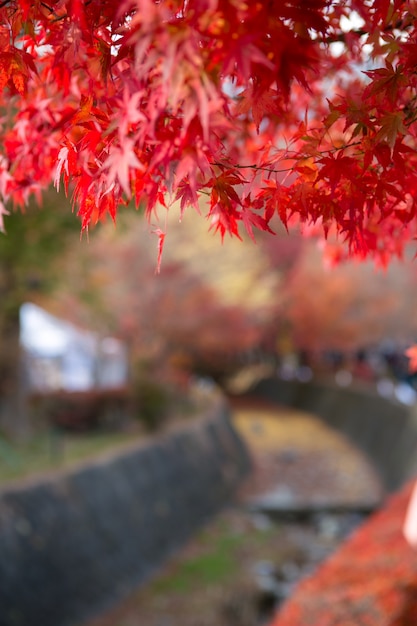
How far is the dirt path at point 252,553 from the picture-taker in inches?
406

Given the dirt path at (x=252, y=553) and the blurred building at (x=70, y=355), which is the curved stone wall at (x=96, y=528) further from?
the blurred building at (x=70, y=355)

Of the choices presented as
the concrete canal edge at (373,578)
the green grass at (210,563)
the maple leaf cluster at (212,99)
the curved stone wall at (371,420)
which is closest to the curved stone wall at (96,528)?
the green grass at (210,563)

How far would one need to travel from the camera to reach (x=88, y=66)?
2.58 metres

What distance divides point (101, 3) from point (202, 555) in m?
11.4

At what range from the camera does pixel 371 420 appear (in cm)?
2117

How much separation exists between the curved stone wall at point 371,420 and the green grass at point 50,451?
5945mm

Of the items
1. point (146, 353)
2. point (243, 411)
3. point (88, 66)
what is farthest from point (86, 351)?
point (88, 66)

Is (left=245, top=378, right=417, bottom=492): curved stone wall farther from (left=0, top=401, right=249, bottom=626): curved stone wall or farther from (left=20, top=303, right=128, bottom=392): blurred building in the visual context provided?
(left=20, top=303, right=128, bottom=392): blurred building

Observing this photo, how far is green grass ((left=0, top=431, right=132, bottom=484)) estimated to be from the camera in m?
11.6

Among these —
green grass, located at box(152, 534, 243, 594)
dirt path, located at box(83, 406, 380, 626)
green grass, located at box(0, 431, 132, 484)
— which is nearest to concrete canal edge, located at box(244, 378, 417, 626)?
dirt path, located at box(83, 406, 380, 626)

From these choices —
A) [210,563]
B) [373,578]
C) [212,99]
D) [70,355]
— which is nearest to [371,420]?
[70,355]

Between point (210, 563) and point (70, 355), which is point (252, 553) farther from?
point (70, 355)

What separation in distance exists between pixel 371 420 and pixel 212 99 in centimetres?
2014

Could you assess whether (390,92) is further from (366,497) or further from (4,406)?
(366,497)
